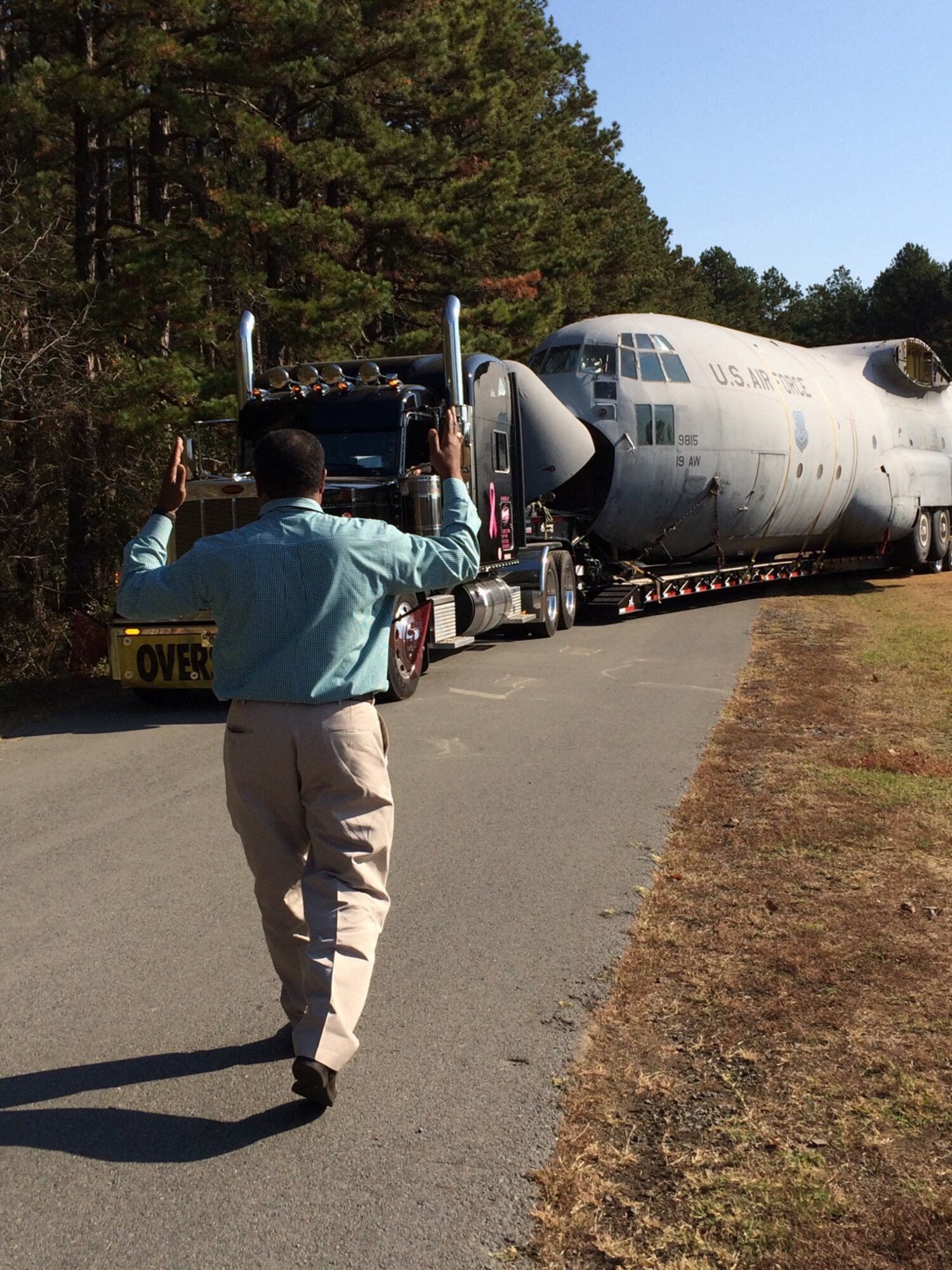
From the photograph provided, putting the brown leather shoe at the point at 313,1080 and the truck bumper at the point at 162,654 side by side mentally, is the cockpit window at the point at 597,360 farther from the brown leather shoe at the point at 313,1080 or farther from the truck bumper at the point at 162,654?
the brown leather shoe at the point at 313,1080

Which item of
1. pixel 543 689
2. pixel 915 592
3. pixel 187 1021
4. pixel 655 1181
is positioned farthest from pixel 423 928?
pixel 915 592

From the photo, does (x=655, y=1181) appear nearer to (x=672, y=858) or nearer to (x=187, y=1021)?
(x=187, y=1021)

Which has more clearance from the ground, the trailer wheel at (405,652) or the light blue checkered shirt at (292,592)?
the light blue checkered shirt at (292,592)

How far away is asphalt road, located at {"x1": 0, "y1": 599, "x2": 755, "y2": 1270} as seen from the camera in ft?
10.8

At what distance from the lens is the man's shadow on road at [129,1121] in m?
3.66

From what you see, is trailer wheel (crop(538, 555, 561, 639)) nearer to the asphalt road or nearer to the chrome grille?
the chrome grille

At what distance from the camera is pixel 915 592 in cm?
2384

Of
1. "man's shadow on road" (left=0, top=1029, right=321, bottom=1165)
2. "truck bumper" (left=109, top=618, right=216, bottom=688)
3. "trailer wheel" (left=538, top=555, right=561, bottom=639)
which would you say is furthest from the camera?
"trailer wheel" (left=538, top=555, right=561, bottom=639)

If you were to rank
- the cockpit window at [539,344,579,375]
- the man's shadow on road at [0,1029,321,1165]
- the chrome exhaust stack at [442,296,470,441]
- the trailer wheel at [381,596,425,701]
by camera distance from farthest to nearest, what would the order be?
the cockpit window at [539,344,579,375] → the chrome exhaust stack at [442,296,470,441] → the trailer wheel at [381,596,425,701] → the man's shadow on road at [0,1029,321,1165]

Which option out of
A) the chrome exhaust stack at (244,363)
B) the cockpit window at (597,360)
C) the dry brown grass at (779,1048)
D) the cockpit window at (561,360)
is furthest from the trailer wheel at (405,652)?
the cockpit window at (561,360)

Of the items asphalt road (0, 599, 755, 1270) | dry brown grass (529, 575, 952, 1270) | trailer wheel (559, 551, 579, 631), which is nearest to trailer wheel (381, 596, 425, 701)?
asphalt road (0, 599, 755, 1270)

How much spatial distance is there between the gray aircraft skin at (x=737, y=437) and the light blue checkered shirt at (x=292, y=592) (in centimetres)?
1517

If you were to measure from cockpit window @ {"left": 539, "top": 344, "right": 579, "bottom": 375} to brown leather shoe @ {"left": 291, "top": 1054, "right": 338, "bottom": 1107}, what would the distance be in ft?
54.1

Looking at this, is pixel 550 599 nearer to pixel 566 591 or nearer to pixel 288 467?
pixel 566 591
